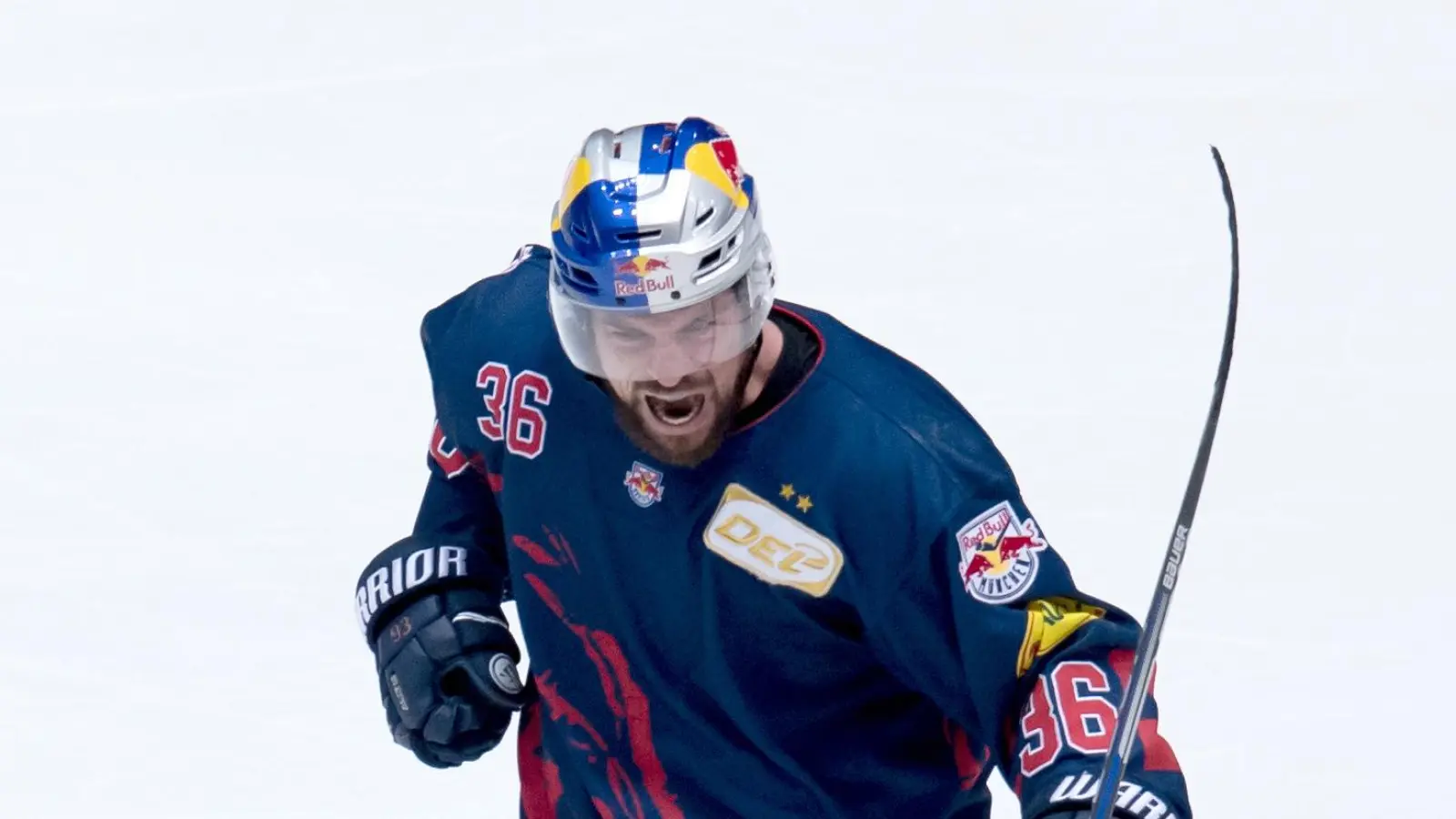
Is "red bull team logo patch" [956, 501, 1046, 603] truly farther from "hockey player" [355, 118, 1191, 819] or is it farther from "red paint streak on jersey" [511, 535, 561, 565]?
"red paint streak on jersey" [511, 535, 561, 565]

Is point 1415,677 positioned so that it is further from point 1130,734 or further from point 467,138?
point 467,138

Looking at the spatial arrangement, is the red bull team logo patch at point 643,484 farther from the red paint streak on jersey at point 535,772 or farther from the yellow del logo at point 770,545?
the red paint streak on jersey at point 535,772

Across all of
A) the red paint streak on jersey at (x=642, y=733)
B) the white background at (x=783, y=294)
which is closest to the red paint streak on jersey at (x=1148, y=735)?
the red paint streak on jersey at (x=642, y=733)

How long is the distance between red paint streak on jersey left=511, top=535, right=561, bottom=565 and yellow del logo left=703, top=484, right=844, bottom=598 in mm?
304

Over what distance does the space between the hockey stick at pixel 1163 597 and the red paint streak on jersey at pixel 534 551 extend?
2.87 feet

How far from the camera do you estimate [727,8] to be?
22.8ft

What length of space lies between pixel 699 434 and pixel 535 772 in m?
0.82

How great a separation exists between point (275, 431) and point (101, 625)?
671mm

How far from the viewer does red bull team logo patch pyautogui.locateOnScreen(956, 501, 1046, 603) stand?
3.42 meters

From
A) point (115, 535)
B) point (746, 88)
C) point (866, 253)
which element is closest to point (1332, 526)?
point (866, 253)

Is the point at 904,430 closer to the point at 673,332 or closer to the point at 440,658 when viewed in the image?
the point at 673,332

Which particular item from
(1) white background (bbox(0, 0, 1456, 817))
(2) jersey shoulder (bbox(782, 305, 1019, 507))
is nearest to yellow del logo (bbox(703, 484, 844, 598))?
(2) jersey shoulder (bbox(782, 305, 1019, 507))

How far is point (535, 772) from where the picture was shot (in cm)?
413

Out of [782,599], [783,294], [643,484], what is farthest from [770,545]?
[783,294]
